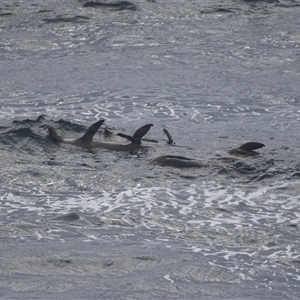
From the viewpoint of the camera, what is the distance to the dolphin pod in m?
10.1

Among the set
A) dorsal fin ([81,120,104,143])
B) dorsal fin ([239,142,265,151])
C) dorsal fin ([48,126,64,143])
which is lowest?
dorsal fin ([48,126,64,143])

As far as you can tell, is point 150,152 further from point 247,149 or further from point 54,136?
point 54,136

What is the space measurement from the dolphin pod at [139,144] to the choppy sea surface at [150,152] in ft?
0.40

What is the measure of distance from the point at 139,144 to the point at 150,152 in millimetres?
272

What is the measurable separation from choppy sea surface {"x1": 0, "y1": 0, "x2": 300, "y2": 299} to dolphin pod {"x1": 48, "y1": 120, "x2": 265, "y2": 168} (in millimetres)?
121

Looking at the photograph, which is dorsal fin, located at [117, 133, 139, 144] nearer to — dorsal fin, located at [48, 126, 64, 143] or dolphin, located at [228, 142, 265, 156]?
dorsal fin, located at [48, 126, 64, 143]

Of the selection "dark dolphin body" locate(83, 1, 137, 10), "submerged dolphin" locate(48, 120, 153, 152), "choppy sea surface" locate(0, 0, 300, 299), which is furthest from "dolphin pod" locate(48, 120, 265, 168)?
"dark dolphin body" locate(83, 1, 137, 10)

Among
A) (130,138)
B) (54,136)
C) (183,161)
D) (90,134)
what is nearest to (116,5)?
(54,136)

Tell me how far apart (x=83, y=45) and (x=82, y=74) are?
1.93 metres

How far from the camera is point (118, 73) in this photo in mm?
15828

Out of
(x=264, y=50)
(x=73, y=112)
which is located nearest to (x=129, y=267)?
(x=73, y=112)

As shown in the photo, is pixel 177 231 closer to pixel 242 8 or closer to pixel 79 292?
pixel 79 292

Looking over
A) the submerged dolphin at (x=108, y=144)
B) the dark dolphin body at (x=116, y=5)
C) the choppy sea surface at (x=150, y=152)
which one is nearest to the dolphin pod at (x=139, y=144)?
the submerged dolphin at (x=108, y=144)

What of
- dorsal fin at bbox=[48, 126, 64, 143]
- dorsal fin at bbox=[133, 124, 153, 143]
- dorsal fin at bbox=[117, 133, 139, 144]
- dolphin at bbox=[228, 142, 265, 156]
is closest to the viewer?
dolphin at bbox=[228, 142, 265, 156]
